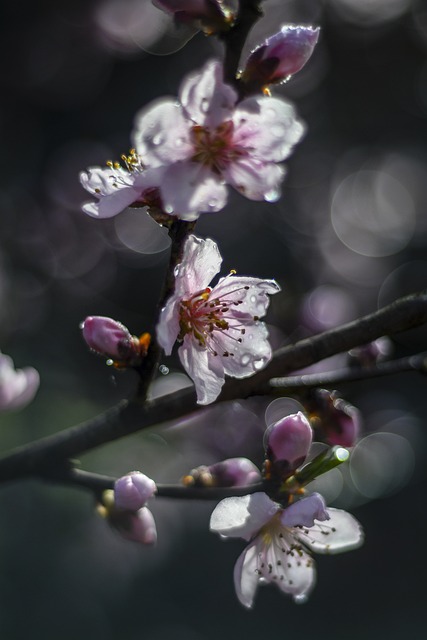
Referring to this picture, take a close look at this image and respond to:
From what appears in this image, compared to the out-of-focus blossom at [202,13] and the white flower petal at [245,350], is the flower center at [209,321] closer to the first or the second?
the white flower petal at [245,350]

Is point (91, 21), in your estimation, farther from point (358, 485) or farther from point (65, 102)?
point (358, 485)

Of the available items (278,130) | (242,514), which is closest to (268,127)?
(278,130)

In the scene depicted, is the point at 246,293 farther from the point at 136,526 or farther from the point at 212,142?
the point at 136,526

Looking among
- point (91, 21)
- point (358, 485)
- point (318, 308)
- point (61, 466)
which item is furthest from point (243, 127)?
point (91, 21)

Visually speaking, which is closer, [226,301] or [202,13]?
[202,13]

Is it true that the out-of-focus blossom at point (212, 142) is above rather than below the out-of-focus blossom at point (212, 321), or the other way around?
above

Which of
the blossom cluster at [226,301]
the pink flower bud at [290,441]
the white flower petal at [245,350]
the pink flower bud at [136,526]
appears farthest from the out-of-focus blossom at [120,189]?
the pink flower bud at [136,526]
